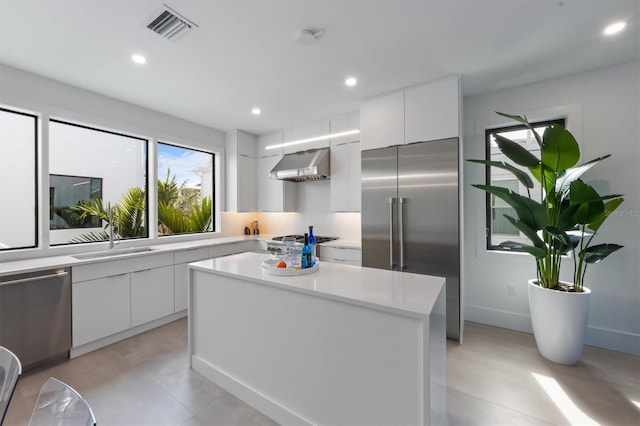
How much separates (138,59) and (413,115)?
275 cm

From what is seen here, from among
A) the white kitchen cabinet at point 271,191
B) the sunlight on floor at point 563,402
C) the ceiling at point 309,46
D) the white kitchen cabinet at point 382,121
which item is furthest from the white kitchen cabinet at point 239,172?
the sunlight on floor at point 563,402

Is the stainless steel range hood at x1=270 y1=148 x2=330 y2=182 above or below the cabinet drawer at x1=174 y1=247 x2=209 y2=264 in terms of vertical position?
above

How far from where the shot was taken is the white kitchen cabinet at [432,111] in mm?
2797

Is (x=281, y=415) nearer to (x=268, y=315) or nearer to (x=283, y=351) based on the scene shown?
(x=283, y=351)

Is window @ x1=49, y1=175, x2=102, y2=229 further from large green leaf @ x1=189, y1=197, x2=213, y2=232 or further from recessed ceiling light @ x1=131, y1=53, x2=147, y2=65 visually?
recessed ceiling light @ x1=131, y1=53, x2=147, y2=65

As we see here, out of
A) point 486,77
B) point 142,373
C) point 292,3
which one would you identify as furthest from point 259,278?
point 486,77

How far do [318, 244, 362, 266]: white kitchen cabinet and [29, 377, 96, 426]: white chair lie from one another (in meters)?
2.93

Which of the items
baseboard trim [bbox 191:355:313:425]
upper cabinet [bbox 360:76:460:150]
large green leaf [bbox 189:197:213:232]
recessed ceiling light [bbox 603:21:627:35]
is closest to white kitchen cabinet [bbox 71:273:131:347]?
baseboard trim [bbox 191:355:313:425]

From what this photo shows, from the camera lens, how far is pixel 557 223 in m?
2.35

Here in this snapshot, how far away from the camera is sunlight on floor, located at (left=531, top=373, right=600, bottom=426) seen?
178 cm

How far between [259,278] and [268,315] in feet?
0.84

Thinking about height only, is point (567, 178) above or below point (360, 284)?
above

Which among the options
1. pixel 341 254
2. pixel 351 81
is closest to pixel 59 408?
pixel 341 254

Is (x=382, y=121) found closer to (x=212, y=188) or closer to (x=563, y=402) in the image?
(x=563, y=402)
